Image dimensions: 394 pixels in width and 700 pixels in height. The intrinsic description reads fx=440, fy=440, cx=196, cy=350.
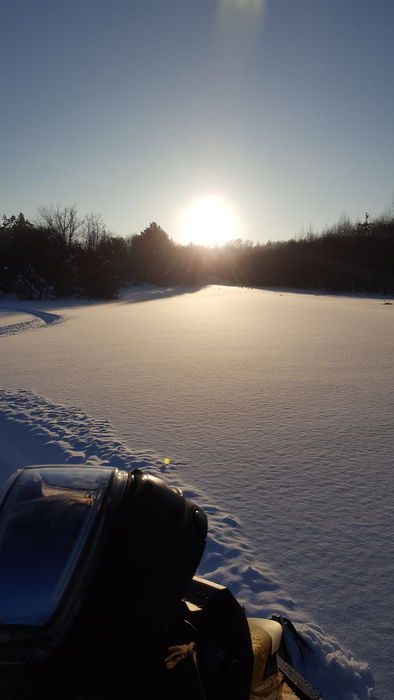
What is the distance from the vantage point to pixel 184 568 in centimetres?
108

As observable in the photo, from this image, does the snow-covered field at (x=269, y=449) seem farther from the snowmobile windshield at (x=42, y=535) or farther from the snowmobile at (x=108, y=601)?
the snowmobile windshield at (x=42, y=535)

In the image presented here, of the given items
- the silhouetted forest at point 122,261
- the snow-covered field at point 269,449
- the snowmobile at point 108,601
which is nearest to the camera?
the snowmobile at point 108,601

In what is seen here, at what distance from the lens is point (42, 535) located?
1033 mm

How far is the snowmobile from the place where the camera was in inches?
36.0

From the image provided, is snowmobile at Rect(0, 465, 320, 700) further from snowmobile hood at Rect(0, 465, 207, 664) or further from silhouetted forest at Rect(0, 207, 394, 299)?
silhouetted forest at Rect(0, 207, 394, 299)

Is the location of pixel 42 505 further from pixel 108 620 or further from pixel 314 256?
pixel 314 256

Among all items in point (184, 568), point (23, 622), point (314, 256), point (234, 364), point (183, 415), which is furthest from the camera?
point (314, 256)

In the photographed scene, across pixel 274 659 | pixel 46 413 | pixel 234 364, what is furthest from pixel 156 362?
pixel 274 659

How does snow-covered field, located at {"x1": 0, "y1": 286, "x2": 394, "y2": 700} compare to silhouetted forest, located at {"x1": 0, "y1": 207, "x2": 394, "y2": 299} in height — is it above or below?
below

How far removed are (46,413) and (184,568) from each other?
4.01m

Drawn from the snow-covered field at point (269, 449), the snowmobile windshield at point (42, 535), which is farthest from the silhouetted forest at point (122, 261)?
the snowmobile windshield at point (42, 535)

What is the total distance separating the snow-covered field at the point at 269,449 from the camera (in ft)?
6.28

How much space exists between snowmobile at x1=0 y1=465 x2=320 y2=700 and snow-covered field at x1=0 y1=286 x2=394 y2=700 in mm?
721

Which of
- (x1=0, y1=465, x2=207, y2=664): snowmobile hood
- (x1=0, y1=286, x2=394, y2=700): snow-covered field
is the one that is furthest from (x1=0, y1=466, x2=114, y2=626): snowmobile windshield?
(x1=0, y1=286, x2=394, y2=700): snow-covered field
